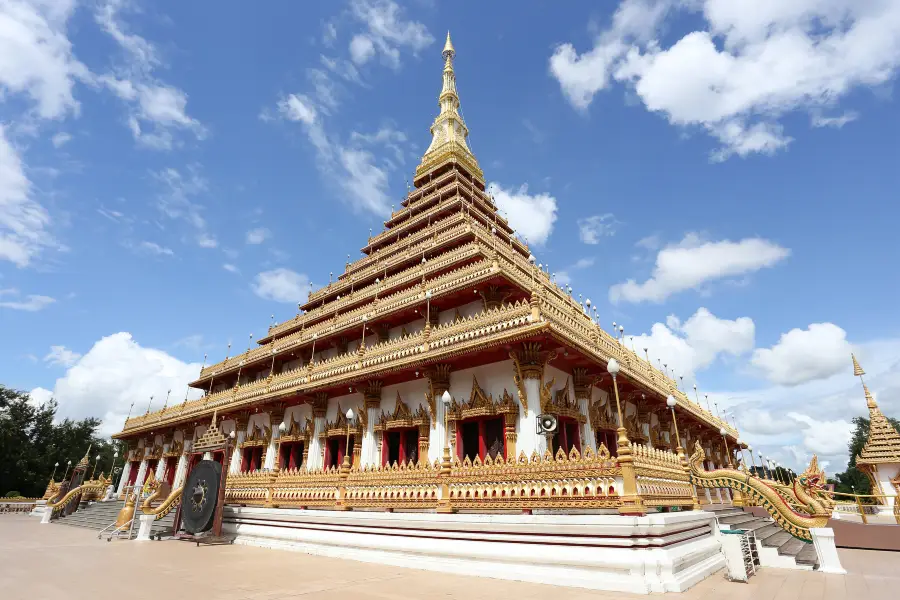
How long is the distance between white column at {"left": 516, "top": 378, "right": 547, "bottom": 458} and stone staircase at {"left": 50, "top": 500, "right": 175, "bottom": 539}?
1348 cm

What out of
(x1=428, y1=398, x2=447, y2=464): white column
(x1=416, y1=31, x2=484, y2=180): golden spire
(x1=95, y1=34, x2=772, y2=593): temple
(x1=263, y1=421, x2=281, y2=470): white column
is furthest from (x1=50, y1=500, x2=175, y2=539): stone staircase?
(x1=416, y1=31, x2=484, y2=180): golden spire

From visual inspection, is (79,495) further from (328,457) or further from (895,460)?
(895,460)

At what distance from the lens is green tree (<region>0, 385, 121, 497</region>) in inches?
1608

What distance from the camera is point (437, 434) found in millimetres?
15867

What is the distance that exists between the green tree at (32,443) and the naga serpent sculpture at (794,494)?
55.1 m

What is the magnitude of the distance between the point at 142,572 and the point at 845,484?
262 feet

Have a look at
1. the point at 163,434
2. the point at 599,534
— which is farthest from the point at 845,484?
the point at 163,434

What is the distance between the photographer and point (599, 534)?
817 centimetres

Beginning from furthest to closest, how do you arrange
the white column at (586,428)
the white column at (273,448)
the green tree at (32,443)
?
the green tree at (32,443)
the white column at (273,448)
the white column at (586,428)

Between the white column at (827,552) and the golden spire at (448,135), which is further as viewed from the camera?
the golden spire at (448,135)

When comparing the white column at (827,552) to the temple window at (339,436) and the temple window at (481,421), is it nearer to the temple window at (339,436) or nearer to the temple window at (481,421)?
the temple window at (481,421)

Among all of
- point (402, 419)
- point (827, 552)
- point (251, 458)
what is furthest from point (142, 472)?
point (827, 552)

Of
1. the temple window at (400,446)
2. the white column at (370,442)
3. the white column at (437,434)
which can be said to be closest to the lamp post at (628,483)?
the white column at (437,434)

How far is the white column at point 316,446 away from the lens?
65.5ft
